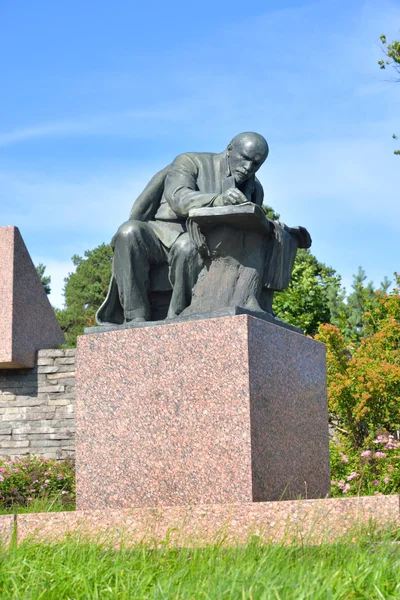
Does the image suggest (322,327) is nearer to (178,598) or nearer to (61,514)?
(61,514)

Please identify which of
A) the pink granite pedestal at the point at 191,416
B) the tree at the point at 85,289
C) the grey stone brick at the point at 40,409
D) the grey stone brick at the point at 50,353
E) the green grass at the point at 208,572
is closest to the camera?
the green grass at the point at 208,572

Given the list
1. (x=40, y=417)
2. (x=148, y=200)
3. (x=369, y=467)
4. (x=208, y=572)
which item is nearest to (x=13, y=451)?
(x=40, y=417)

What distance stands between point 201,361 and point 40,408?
273 inches

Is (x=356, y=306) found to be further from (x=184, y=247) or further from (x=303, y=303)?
(x=184, y=247)

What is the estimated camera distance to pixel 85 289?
28.2m

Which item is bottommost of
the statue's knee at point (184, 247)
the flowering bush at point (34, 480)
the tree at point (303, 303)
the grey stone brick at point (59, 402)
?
the flowering bush at point (34, 480)

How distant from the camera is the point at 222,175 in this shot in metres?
4.84

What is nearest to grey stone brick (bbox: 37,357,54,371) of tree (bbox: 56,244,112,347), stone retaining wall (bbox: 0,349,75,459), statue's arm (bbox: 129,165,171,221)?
stone retaining wall (bbox: 0,349,75,459)

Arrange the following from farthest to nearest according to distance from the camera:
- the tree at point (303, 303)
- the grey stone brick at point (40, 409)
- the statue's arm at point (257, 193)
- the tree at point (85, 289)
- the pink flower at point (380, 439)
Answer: the tree at point (85, 289) → the tree at point (303, 303) → the grey stone brick at point (40, 409) → the pink flower at point (380, 439) → the statue's arm at point (257, 193)

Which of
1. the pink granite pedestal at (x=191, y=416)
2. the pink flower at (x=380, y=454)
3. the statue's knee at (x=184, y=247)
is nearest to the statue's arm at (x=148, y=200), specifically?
the statue's knee at (x=184, y=247)

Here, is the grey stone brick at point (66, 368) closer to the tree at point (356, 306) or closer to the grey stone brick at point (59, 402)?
the grey stone brick at point (59, 402)

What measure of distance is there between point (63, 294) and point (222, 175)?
24.8m

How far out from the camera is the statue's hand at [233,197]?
443 cm

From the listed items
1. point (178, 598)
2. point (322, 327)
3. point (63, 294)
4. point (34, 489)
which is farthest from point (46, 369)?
point (63, 294)
